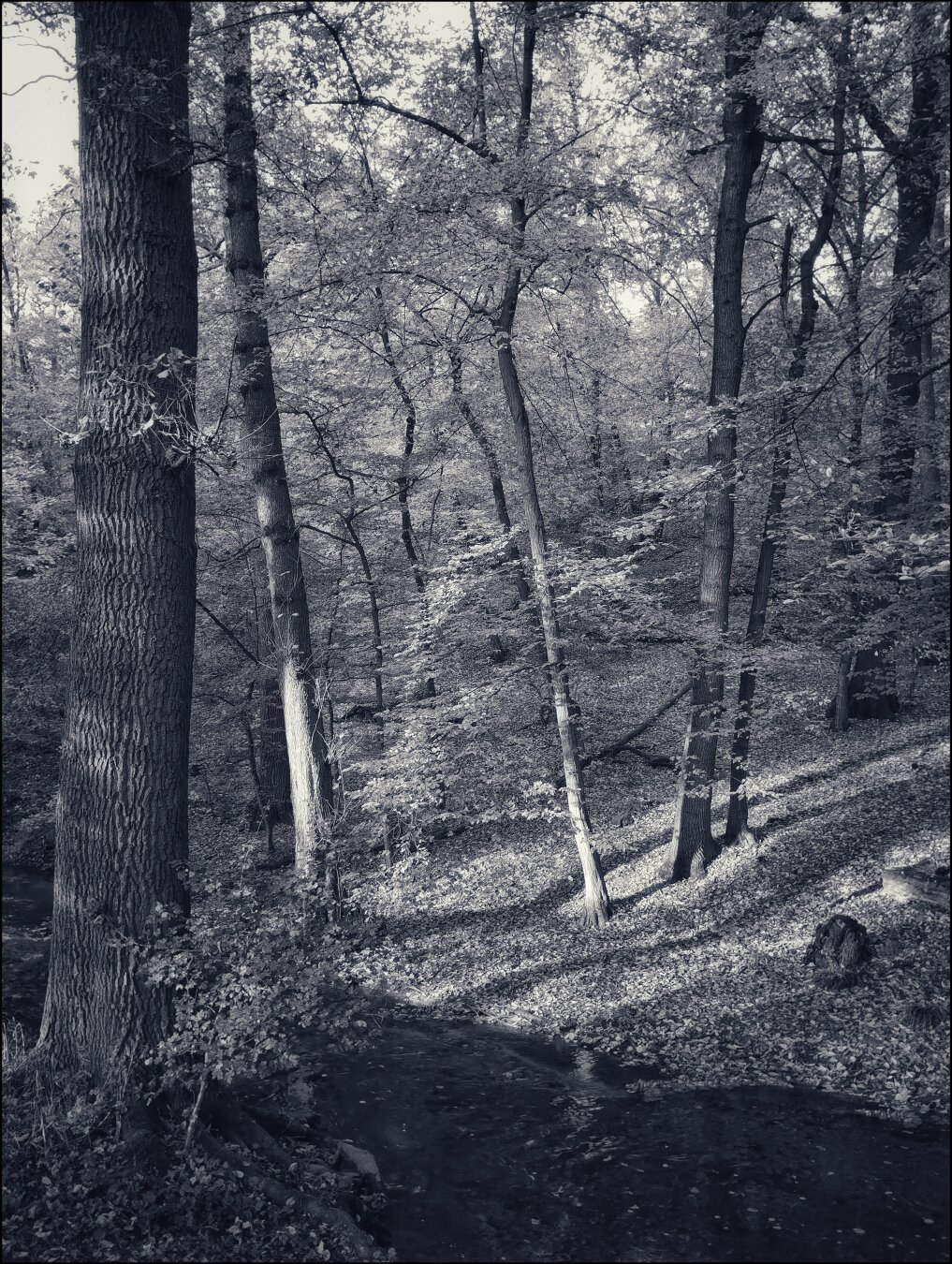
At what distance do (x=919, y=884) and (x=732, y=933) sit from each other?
2314 millimetres

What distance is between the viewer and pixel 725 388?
9852 millimetres

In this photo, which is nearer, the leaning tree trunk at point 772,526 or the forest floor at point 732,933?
the forest floor at point 732,933

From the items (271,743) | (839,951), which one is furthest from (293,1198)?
(271,743)

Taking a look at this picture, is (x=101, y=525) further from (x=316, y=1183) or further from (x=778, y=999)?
(x=778, y=999)

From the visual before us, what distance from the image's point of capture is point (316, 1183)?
17.4 feet

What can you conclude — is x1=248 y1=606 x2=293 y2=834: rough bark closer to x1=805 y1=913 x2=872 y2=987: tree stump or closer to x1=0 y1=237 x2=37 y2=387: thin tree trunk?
x1=0 y1=237 x2=37 y2=387: thin tree trunk

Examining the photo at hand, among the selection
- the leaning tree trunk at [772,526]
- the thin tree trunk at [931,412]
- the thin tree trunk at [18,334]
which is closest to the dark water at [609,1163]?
the leaning tree trunk at [772,526]

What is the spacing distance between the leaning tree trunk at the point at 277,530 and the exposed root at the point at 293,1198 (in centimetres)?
394

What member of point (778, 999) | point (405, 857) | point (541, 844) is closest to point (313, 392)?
point (405, 857)

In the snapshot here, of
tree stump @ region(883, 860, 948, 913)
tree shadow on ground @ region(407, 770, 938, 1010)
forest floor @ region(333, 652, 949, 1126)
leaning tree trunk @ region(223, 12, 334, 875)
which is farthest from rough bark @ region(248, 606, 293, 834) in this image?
tree stump @ region(883, 860, 948, 913)

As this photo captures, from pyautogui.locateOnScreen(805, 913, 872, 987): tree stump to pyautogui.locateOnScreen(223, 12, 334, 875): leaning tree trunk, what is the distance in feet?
17.8

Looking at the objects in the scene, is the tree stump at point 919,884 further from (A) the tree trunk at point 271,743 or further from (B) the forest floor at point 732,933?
(A) the tree trunk at point 271,743

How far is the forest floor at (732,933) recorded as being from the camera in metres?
7.11

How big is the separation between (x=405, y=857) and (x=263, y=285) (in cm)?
750
